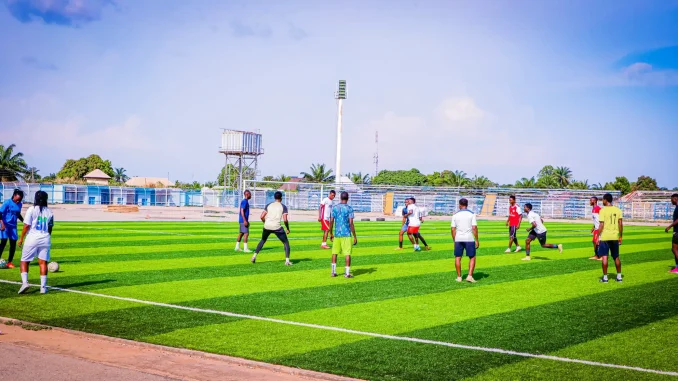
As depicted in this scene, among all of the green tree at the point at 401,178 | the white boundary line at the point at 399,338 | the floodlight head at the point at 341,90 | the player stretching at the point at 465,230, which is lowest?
the white boundary line at the point at 399,338

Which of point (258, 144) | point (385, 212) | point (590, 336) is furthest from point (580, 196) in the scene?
point (590, 336)

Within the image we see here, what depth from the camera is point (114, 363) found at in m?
7.90

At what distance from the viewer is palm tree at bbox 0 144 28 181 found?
315 ft

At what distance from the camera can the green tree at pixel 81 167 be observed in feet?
400

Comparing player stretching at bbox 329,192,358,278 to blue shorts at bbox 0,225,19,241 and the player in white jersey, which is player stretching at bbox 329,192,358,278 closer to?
the player in white jersey

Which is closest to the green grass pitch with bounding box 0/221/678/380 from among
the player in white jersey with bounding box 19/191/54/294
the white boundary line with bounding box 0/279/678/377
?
the white boundary line with bounding box 0/279/678/377

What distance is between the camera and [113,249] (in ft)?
73.2

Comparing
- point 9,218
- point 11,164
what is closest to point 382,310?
point 9,218

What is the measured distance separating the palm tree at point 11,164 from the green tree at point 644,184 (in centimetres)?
9822

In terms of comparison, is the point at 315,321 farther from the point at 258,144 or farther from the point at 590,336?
the point at 258,144

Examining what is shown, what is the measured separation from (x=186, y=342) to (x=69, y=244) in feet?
53.4

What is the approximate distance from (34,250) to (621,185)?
349 ft

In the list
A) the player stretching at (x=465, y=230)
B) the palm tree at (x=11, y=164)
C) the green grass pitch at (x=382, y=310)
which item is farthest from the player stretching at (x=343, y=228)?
the palm tree at (x=11, y=164)

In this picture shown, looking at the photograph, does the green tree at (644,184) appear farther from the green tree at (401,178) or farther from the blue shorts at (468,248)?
the blue shorts at (468,248)
